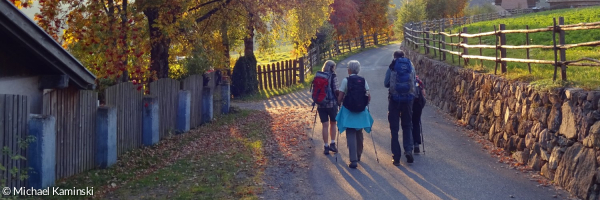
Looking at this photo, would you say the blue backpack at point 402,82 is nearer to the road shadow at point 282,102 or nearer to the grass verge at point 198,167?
the grass verge at point 198,167

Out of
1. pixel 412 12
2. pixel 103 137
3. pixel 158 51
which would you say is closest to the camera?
pixel 103 137

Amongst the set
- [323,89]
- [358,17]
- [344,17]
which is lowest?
[323,89]

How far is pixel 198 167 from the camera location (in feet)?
30.8

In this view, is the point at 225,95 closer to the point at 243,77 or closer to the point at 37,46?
the point at 243,77

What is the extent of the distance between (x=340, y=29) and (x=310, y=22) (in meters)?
27.0

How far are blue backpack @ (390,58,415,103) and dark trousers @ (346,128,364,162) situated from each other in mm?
830

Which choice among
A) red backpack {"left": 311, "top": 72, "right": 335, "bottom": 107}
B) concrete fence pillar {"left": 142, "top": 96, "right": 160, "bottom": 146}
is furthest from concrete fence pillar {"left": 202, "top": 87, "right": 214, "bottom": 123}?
red backpack {"left": 311, "top": 72, "right": 335, "bottom": 107}

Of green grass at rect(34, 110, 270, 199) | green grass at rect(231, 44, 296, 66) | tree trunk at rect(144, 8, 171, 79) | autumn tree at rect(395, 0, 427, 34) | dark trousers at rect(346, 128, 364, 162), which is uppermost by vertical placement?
autumn tree at rect(395, 0, 427, 34)

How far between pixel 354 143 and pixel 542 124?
8.93 ft

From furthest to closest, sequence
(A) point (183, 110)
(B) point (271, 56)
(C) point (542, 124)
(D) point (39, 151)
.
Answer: (B) point (271, 56) < (A) point (183, 110) < (C) point (542, 124) < (D) point (39, 151)

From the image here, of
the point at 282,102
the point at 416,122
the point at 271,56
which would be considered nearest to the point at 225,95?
the point at 282,102

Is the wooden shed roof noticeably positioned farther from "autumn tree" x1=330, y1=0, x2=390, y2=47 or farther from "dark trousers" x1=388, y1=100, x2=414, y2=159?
"autumn tree" x1=330, y1=0, x2=390, y2=47

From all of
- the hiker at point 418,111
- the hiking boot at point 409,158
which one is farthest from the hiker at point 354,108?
the hiker at point 418,111

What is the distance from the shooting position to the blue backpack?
8828 mm
